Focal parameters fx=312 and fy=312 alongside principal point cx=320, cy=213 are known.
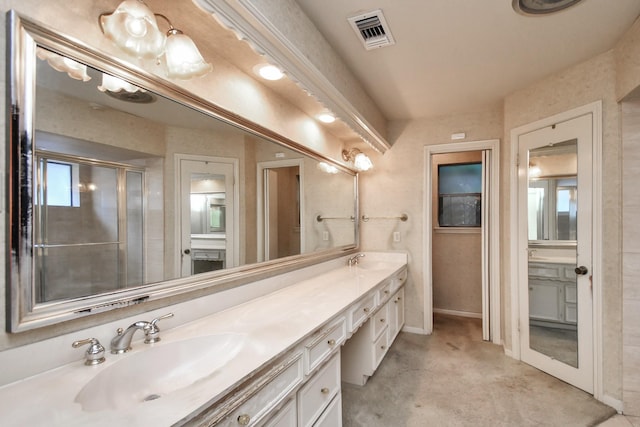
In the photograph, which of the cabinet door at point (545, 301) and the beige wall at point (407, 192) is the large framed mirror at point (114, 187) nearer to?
the beige wall at point (407, 192)

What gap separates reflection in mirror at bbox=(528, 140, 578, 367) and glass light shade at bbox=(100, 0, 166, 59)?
2.82 m

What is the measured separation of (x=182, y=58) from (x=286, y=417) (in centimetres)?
145

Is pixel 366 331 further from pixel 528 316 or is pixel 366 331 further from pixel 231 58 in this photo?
pixel 231 58

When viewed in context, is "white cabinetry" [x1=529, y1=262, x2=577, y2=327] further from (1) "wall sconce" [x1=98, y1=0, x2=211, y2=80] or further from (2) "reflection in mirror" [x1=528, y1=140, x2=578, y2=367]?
(1) "wall sconce" [x1=98, y1=0, x2=211, y2=80]

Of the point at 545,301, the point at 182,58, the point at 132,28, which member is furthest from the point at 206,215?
the point at 545,301

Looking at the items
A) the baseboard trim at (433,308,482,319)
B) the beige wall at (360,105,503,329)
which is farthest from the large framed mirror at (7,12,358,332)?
the baseboard trim at (433,308,482,319)

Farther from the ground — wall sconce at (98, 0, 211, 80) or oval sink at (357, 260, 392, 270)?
wall sconce at (98, 0, 211, 80)

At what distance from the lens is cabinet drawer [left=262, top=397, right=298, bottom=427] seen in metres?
1.13

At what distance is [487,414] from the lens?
2.08 meters

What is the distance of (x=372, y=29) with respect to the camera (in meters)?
1.85

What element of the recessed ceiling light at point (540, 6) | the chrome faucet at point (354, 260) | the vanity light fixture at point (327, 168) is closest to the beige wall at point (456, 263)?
the chrome faucet at point (354, 260)

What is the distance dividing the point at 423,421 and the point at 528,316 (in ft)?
4.69

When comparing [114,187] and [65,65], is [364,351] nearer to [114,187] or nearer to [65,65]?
[114,187]

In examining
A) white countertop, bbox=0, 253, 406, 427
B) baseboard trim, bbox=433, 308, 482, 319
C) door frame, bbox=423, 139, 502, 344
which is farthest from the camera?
baseboard trim, bbox=433, 308, 482, 319
